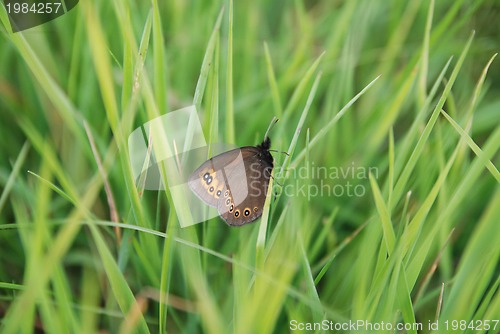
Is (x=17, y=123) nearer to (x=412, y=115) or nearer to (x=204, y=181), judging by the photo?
(x=204, y=181)

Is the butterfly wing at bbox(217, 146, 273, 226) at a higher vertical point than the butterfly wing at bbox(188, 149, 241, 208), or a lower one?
lower

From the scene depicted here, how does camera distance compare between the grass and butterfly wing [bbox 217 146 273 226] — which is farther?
butterfly wing [bbox 217 146 273 226]

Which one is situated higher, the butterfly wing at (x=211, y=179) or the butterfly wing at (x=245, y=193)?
the butterfly wing at (x=211, y=179)

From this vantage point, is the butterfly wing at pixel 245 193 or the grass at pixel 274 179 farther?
the butterfly wing at pixel 245 193

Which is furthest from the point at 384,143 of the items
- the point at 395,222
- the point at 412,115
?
the point at 395,222
